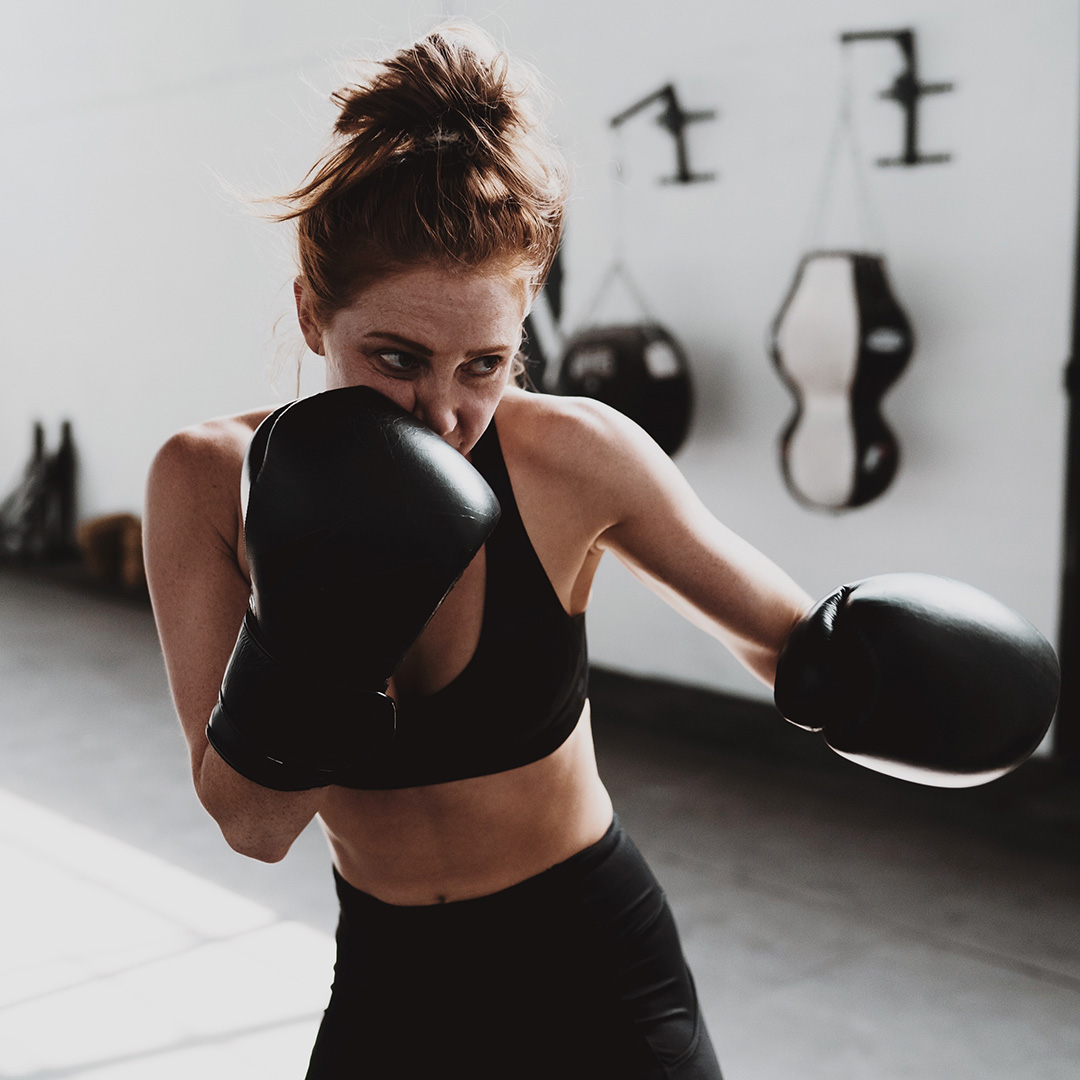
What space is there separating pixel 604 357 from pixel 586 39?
3.55ft

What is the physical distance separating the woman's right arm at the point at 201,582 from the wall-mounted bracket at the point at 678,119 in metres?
2.90

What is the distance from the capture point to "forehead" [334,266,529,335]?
2.90 ft

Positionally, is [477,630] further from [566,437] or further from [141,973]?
[141,973]

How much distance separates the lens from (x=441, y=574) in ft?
2.85

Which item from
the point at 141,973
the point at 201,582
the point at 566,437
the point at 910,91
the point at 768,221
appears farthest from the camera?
the point at 768,221

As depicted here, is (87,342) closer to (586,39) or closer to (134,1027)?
(586,39)

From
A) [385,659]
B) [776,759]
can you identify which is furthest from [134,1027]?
[776,759]

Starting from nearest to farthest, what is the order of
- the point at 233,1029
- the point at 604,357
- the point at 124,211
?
the point at 233,1029 < the point at 604,357 < the point at 124,211

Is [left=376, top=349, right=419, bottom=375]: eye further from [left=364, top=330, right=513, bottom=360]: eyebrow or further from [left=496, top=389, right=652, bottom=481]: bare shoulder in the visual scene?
[left=496, top=389, right=652, bottom=481]: bare shoulder

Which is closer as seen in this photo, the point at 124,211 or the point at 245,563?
the point at 245,563

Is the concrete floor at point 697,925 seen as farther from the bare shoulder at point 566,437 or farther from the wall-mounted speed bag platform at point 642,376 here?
the bare shoulder at point 566,437

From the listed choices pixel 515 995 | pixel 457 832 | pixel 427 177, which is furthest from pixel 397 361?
pixel 515 995

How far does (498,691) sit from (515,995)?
Answer: 27 cm

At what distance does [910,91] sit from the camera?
3143mm
